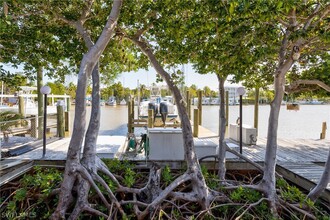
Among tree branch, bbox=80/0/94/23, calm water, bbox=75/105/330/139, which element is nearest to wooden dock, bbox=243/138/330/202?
calm water, bbox=75/105/330/139

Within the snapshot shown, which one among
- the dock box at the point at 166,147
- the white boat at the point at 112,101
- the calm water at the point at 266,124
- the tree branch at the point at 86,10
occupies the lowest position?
the calm water at the point at 266,124

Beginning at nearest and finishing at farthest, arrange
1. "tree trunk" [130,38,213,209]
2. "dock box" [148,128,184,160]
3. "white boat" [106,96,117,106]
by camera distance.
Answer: "tree trunk" [130,38,213,209], "dock box" [148,128,184,160], "white boat" [106,96,117,106]

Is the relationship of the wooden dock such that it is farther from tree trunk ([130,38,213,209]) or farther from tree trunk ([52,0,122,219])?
tree trunk ([52,0,122,219])

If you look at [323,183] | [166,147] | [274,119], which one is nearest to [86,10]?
[166,147]

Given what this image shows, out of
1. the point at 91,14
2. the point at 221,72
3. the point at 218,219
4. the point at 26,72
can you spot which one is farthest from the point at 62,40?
the point at 218,219

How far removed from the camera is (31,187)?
5.11m

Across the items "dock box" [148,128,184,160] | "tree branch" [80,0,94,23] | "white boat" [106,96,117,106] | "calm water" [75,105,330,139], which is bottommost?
"calm water" [75,105,330,139]

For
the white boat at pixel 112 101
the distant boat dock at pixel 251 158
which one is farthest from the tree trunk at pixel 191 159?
the white boat at pixel 112 101

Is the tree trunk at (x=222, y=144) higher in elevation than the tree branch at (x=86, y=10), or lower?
lower

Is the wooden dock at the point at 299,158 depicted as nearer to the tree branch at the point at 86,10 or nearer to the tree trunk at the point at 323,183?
the tree trunk at the point at 323,183

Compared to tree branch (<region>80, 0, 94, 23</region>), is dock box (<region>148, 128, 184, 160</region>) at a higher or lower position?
lower

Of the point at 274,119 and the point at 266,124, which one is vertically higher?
the point at 274,119

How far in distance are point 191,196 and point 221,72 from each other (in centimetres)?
258

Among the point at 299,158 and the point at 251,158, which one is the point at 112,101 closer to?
the point at 251,158
